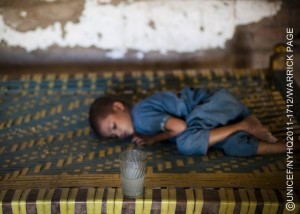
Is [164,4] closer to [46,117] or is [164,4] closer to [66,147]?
[46,117]

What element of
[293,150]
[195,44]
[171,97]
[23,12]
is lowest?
[293,150]

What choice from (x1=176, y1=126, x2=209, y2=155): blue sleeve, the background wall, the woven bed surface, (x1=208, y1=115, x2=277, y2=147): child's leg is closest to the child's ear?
the woven bed surface

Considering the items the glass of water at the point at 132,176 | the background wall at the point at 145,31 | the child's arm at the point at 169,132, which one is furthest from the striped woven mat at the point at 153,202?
the background wall at the point at 145,31

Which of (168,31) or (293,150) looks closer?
(293,150)

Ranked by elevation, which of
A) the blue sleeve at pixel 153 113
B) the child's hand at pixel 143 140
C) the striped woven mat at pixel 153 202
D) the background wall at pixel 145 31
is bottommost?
the striped woven mat at pixel 153 202

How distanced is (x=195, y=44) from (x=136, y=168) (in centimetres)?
160

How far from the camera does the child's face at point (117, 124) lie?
2232 millimetres

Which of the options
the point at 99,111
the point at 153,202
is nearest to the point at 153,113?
the point at 99,111

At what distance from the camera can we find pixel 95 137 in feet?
7.55

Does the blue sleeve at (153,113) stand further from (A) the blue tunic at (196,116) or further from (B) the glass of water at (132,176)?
(B) the glass of water at (132,176)

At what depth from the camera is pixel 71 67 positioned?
3.18 meters

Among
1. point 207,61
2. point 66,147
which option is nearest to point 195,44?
point 207,61

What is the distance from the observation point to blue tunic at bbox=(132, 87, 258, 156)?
2076 millimetres

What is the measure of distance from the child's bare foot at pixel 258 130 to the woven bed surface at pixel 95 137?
82mm
